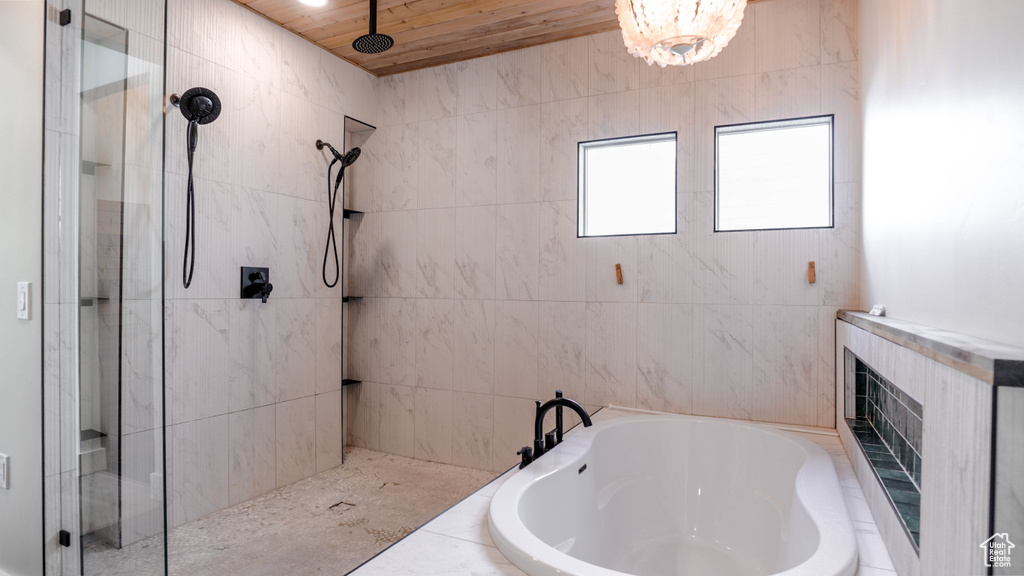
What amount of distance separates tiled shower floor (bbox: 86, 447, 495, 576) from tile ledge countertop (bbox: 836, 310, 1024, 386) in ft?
6.16

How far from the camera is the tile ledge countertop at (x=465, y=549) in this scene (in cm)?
124

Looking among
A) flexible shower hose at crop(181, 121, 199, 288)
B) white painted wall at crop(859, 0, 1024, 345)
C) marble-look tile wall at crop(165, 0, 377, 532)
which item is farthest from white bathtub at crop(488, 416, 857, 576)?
flexible shower hose at crop(181, 121, 199, 288)

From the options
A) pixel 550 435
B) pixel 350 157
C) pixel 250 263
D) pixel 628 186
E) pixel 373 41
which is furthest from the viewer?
pixel 350 157

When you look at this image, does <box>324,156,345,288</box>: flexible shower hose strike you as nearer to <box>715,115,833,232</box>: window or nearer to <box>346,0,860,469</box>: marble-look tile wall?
<box>346,0,860,469</box>: marble-look tile wall

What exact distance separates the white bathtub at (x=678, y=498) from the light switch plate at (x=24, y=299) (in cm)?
173

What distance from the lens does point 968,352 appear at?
780mm

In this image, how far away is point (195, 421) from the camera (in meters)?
2.41

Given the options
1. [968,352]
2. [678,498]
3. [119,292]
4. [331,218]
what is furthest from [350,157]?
[968,352]

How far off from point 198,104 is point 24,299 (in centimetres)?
105

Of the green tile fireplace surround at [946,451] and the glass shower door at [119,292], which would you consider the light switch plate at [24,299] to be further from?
the green tile fireplace surround at [946,451]

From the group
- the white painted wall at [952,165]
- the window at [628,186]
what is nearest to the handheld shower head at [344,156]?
the window at [628,186]

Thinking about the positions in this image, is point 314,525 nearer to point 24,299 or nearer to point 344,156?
point 24,299

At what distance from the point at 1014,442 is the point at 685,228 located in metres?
2.00

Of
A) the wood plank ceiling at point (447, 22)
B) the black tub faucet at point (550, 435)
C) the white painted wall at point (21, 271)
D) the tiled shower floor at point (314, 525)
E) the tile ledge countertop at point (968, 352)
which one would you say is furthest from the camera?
the wood plank ceiling at point (447, 22)
